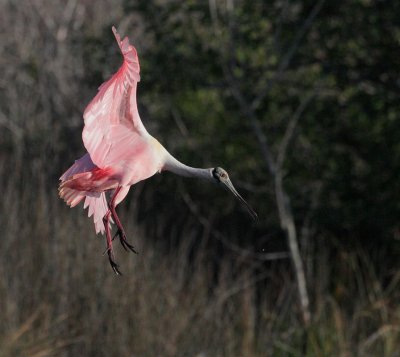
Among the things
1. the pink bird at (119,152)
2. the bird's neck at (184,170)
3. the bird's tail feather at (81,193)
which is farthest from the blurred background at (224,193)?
the bird's neck at (184,170)

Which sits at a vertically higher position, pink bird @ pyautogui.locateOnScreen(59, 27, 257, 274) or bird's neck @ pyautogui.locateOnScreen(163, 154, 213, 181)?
pink bird @ pyautogui.locateOnScreen(59, 27, 257, 274)

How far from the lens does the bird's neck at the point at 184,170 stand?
5.40ft

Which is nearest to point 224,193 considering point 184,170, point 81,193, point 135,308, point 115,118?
point 135,308

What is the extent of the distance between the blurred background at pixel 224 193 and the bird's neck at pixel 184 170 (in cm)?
386

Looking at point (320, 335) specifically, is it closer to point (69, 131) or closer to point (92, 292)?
point (92, 292)

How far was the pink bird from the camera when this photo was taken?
1709 millimetres

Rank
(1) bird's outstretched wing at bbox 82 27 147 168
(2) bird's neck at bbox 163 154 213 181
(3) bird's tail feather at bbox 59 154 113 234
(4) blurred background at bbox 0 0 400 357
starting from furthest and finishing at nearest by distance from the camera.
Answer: (4) blurred background at bbox 0 0 400 357, (3) bird's tail feather at bbox 59 154 113 234, (1) bird's outstretched wing at bbox 82 27 147 168, (2) bird's neck at bbox 163 154 213 181

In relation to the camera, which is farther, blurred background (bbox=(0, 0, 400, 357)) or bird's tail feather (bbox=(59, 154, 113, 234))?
blurred background (bbox=(0, 0, 400, 357))

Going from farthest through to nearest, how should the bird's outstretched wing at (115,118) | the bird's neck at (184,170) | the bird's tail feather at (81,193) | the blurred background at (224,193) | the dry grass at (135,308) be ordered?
the blurred background at (224,193), the dry grass at (135,308), the bird's tail feather at (81,193), the bird's outstretched wing at (115,118), the bird's neck at (184,170)

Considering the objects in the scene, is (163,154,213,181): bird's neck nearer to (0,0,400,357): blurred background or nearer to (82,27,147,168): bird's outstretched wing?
(82,27,147,168): bird's outstretched wing

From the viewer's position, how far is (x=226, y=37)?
7.32 m

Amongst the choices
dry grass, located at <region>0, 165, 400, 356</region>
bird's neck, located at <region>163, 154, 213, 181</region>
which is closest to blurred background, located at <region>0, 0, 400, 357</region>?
dry grass, located at <region>0, 165, 400, 356</region>

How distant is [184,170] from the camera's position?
1646mm

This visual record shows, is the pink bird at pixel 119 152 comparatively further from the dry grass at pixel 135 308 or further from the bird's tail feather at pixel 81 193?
the dry grass at pixel 135 308
